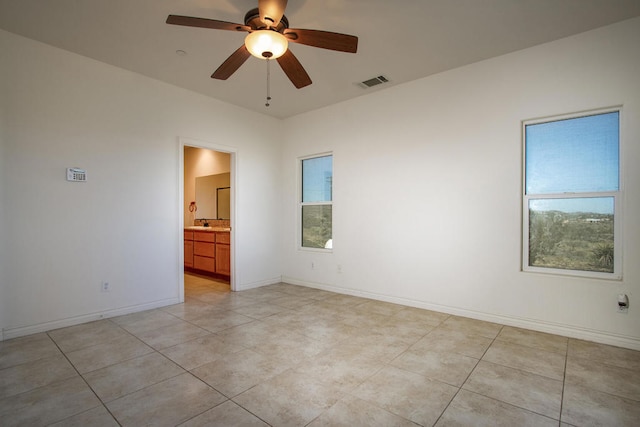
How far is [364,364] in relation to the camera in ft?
8.41

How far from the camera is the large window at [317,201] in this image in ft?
17.1

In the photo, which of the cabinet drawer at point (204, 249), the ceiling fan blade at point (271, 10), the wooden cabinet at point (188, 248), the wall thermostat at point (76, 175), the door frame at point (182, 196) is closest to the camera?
the ceiling fan blade at point (271, 10)

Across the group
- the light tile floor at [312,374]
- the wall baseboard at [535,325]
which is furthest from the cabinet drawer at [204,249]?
the wall baseboard at [535,325]

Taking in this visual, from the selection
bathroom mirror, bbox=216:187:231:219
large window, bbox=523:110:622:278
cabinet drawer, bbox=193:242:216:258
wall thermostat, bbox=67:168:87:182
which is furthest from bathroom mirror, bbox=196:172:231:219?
large window, bbox=523:110:622:278

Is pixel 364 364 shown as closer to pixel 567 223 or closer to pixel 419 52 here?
pixel 567 223

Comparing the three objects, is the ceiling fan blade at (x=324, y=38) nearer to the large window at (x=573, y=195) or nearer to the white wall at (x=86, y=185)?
the large window at (x=573, y=195)

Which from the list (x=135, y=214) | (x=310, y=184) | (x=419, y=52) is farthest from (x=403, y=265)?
(x=135, y=214)

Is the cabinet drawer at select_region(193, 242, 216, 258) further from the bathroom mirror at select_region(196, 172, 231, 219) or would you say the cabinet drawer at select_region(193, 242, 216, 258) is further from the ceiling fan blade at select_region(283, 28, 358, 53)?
the ceiling fan blade at select_region(283, 28, 358, 53)

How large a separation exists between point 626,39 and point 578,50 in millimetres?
336

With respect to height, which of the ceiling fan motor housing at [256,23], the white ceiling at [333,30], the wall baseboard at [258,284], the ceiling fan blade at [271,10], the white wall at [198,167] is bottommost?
the wall baseboard at [258,284]

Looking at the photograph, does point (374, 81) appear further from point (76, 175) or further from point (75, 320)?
point (75, 320)

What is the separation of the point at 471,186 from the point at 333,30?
225 cm

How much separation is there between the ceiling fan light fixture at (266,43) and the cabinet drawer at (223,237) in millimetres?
3607

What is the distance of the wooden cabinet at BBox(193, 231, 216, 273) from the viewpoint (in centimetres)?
582
